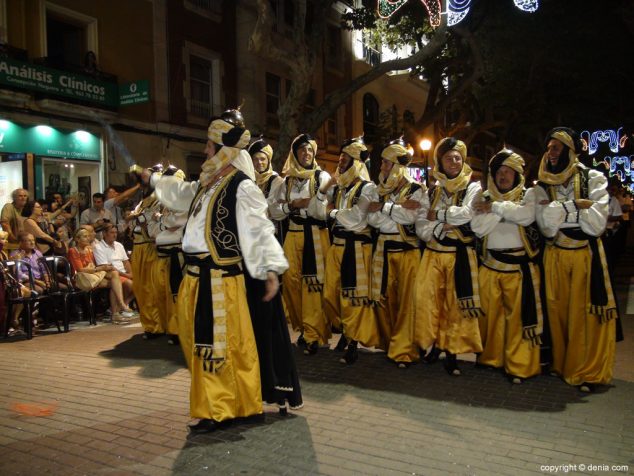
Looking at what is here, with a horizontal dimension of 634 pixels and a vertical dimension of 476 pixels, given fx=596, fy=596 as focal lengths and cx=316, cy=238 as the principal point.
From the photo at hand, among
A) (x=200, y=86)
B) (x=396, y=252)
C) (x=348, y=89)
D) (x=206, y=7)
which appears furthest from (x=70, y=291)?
(x=206, y=7)

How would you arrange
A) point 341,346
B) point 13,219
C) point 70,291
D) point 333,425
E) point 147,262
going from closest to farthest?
point 333,425, point 341,346, point 147,262, point 70,291, point 13,219

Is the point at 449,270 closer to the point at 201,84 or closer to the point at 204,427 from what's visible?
the point at 204,427

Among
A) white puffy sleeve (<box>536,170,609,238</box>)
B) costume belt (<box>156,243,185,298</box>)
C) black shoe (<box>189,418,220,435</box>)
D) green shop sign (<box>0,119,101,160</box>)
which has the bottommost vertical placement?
black shoe (<box>189,418,220,435</box>)

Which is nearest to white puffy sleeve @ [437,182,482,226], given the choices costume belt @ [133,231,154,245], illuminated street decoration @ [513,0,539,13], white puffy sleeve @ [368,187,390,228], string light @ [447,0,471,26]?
white puffy sleeve @ [368,187,390,228]

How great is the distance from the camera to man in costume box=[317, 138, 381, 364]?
6199mm

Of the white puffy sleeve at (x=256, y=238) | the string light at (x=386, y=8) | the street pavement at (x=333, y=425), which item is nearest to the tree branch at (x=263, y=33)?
the string light at (x=386, y=8)

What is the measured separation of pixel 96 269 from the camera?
9445mm

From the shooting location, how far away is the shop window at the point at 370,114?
28.5 meters

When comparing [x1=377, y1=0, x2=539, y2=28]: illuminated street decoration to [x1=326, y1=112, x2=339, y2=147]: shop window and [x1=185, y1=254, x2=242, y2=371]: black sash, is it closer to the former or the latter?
[x1=185, y1=254, x2=242, y2=371]: black sash

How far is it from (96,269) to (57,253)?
3.12 ft

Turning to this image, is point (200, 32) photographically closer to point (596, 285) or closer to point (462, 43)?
point (462, 43)

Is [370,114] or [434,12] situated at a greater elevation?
[370,114]

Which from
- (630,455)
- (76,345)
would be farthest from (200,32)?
(630,455)

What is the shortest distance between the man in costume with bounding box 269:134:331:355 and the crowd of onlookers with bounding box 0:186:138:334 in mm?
2518
